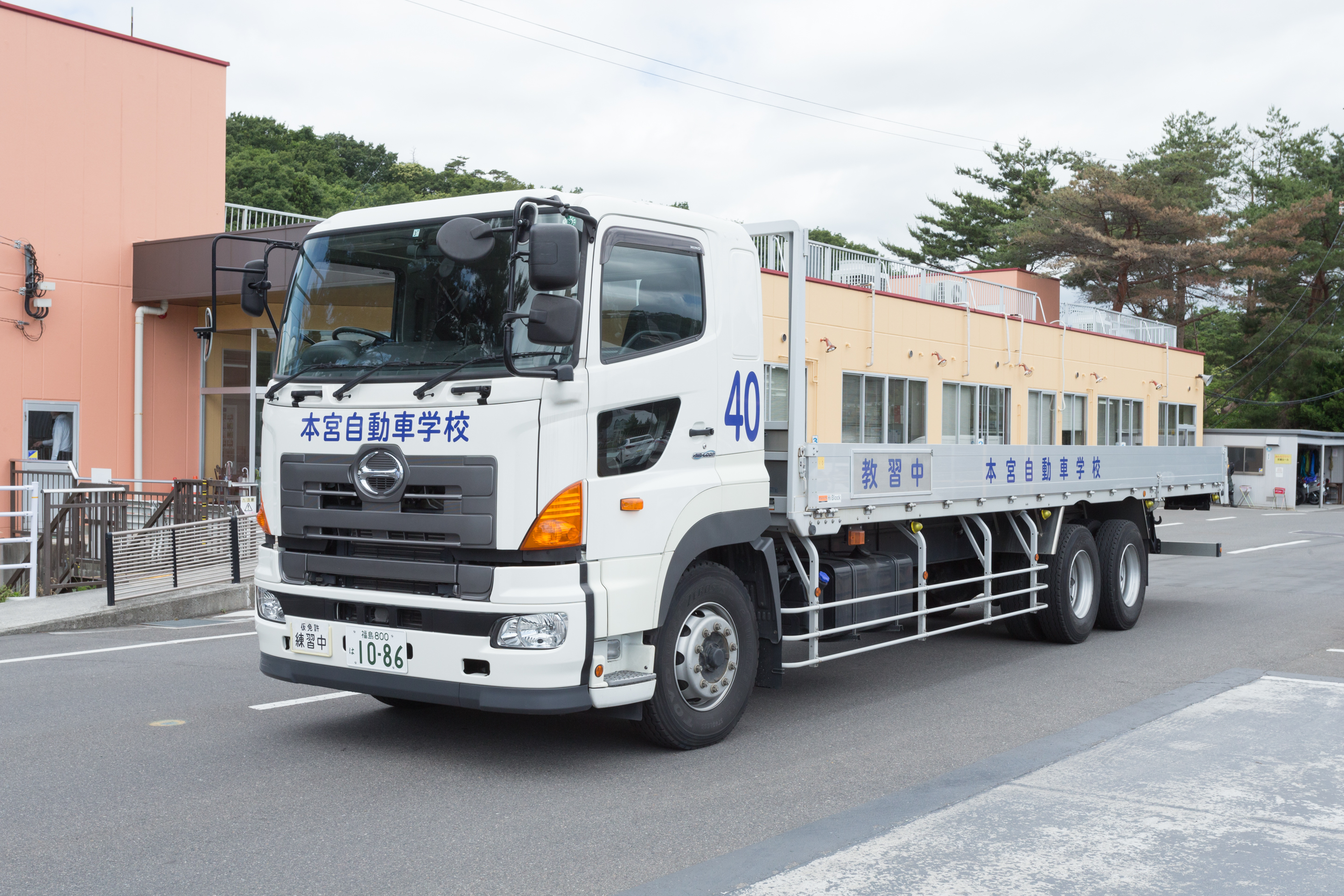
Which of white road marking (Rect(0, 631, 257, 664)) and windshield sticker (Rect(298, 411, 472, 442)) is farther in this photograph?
white road marking (Rect(0, 631, 257, 664))

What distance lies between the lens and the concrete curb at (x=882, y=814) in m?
4.33

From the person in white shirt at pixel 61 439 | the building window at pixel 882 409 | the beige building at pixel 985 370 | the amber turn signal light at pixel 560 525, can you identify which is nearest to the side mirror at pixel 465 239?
the amber turn signal light at pixel 560 525

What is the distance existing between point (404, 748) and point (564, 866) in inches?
80.6

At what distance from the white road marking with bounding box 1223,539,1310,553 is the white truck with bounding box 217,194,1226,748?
16758 millimetres

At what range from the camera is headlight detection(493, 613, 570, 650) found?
5.39 m

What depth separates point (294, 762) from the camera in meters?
5.96

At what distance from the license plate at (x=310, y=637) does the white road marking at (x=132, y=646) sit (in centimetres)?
431

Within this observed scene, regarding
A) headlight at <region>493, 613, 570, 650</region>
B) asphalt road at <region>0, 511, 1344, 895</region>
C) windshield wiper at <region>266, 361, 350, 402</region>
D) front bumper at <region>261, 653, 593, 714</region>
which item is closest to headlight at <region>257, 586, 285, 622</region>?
front bumper at <region>261, 653, 593, 714</region>

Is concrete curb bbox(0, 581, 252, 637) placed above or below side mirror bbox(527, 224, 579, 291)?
below

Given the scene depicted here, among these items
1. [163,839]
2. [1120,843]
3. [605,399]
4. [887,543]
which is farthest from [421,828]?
[887,543]

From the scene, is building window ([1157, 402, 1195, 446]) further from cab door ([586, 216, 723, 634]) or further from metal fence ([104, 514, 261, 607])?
cab door ([586, 216, 723, 634])

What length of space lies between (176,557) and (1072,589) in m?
8.90

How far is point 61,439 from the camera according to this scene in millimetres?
18547

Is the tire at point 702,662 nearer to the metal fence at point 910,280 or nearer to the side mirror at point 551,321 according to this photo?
the side mirror at point 551,321
